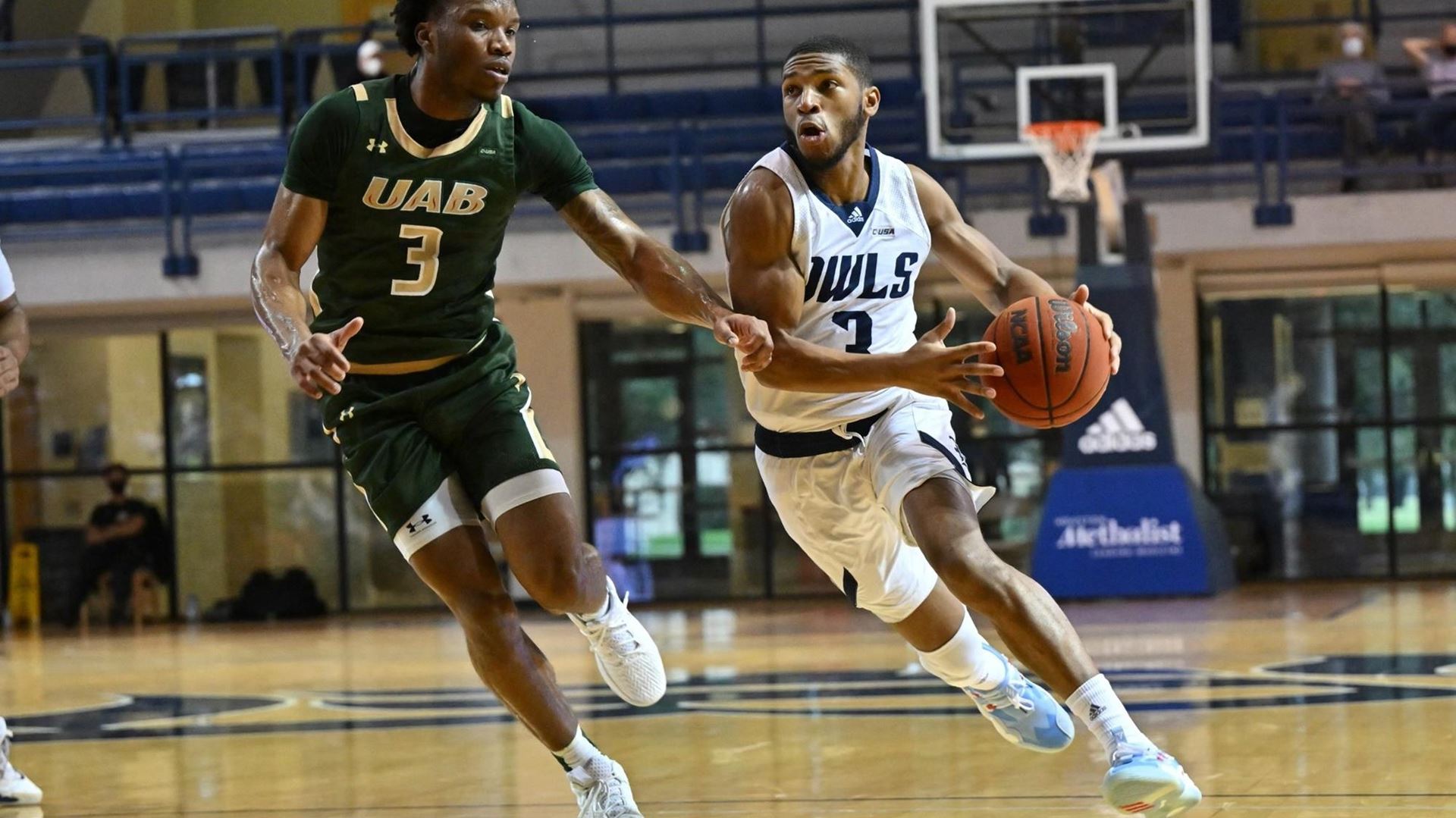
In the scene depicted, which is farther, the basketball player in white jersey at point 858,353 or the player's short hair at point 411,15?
the basketball player in white jersey at point 858,353

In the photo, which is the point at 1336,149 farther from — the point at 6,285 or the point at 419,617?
the point at 6,285

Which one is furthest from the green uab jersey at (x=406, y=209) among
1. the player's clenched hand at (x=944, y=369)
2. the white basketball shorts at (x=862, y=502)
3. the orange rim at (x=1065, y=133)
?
the orange rim at (x=1065, y=133)

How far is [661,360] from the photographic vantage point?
17.6 m

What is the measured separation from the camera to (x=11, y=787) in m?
5.75

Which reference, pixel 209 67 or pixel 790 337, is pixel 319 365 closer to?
pixel 790 337

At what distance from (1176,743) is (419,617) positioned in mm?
11798

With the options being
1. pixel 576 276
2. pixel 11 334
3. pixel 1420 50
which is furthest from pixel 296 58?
pixel 11 334

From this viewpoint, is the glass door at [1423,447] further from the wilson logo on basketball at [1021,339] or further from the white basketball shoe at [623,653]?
the white basketball shoe at [623,653]

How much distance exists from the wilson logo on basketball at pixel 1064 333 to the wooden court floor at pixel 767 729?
Result: 125 centimetres

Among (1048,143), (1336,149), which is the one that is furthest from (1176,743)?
(1336,149)

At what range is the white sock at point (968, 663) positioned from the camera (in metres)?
5.06

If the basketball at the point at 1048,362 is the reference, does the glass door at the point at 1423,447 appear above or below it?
below

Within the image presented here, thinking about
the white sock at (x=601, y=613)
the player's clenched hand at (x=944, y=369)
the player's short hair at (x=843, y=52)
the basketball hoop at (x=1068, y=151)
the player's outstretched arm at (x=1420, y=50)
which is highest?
the player's outstretched arm at (x=1420, y=50)

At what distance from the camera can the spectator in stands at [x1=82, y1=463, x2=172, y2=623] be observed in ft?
56.7
